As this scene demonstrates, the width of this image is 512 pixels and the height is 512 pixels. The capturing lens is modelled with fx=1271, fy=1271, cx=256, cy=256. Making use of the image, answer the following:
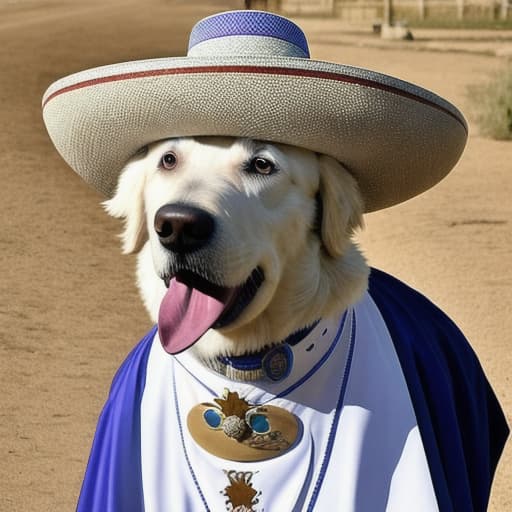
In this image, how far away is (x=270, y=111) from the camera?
3197 millimetres

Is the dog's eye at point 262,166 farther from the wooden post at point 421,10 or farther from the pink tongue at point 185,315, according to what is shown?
the wooden post at point 421,10

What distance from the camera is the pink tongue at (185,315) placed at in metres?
3.15

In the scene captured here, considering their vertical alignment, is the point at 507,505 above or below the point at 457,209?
above

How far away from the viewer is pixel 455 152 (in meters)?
3.64

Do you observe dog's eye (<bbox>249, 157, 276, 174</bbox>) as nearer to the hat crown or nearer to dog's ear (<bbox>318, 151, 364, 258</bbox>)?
dog's ear (<bbox>318, 151, 364, 258</bbox>)

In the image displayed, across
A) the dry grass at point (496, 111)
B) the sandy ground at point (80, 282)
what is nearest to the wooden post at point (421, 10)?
the sandy ground at point (80, 282)

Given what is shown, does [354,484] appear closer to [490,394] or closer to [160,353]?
[160,353]

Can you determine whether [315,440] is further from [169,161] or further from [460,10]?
[460,10]

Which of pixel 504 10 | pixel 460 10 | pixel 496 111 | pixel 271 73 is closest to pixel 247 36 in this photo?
pixel 271 73

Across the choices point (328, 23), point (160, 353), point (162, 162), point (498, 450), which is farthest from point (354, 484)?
point (328, 23)

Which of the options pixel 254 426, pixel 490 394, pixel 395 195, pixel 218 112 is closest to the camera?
pixel 218 112

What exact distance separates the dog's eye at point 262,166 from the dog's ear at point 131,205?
1.16 feet

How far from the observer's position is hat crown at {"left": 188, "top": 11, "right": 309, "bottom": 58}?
3430 mm

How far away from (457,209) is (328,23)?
2594 cm
